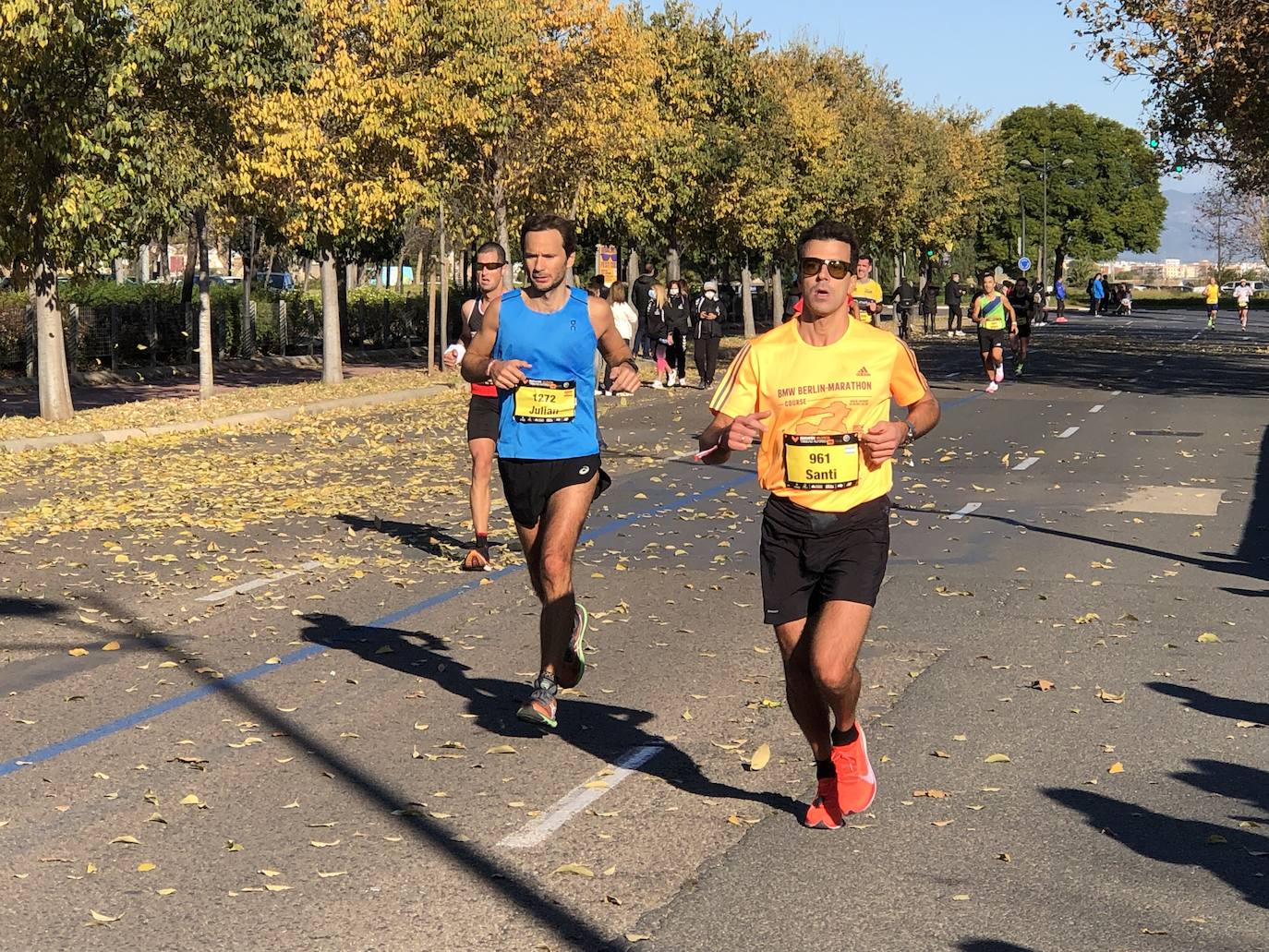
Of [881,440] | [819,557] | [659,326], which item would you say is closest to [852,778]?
[819,557]

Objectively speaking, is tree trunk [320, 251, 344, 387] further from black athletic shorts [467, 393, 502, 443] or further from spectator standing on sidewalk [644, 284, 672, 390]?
black athletic shorts [467, 393, 502, 443]

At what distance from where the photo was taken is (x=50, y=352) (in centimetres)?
2386

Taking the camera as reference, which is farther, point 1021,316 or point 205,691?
point 1021,316

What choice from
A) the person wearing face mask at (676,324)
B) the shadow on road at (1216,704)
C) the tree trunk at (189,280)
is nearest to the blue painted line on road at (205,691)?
the shadow on road at (1216,704)

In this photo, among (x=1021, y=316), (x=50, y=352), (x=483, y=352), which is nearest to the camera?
(x=483, y=352)

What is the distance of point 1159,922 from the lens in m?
5.02

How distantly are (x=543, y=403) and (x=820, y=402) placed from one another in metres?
1.90

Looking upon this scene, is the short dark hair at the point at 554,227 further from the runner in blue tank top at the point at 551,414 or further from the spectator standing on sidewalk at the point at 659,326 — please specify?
the spectator standing on sidewalk at the point at 659,326

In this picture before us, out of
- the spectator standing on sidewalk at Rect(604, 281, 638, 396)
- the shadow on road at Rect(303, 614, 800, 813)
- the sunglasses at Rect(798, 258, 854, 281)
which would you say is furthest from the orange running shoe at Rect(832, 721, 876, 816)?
the spectator standing on sidewalk at Rect(604, 281, 638, 396)

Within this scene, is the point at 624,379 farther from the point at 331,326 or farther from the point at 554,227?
the point at 331,326

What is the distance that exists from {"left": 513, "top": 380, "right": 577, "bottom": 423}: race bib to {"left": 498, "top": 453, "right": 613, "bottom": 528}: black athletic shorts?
0.18 meters

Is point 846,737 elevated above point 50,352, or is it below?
below

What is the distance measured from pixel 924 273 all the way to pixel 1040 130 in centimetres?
4744

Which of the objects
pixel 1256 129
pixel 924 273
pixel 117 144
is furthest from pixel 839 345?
pixel 924 273
